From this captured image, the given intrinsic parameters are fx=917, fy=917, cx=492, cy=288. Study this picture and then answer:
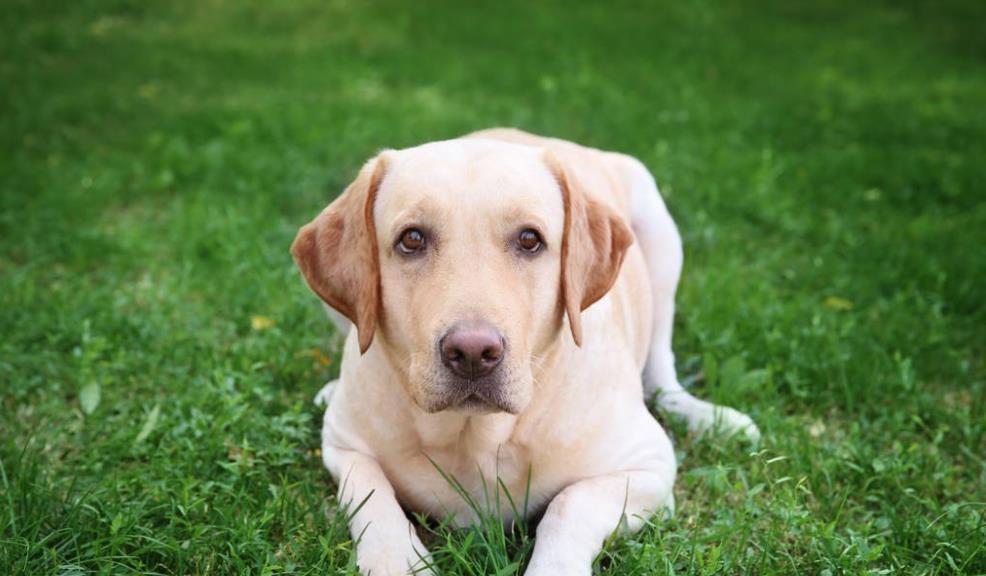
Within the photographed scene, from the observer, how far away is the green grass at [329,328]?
10.4ft

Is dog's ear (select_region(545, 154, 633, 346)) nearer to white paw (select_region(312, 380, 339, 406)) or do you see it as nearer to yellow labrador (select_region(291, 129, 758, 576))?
yellow labrador (select_region(291, 129, 758, 576))

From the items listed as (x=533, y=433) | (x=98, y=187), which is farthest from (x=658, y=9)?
(x=533, y=433)

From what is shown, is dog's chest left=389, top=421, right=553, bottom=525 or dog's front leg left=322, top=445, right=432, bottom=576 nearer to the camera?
dog's front leg left=322, top=445, right=432, bottom=576

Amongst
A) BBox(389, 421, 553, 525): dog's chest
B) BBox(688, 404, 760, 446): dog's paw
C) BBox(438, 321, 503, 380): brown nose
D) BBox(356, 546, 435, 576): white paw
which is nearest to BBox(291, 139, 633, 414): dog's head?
BBox(438, 321, 503, 380): brown nose

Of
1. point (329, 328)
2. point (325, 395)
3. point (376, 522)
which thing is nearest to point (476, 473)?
point (376, 522)

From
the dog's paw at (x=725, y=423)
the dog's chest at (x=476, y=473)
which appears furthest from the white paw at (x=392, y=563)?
the dog's paw at (x=725, y=423)

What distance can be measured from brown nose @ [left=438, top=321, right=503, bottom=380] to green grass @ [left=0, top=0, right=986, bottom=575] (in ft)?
1.95

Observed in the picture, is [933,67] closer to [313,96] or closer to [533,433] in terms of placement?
[313,96]

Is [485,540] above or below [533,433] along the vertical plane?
below

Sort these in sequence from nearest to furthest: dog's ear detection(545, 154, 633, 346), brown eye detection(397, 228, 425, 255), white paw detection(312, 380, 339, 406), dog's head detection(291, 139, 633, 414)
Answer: dog's head detection(291, 139, 633, 414), brown eye detection(397, 228, 425, 255), dog's ear detection(545, 154, 633, 346), white paw detection(312, 380, 339, 406)

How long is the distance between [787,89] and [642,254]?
6089 mm

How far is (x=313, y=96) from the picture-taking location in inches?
359

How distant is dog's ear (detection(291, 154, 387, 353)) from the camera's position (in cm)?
307

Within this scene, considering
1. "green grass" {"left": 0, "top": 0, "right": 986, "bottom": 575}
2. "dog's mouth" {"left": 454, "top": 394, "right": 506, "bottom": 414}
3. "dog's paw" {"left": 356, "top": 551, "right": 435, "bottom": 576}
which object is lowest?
"green grass" {"left": 0, "top": 0, "right": 986, "bottom": 575}
